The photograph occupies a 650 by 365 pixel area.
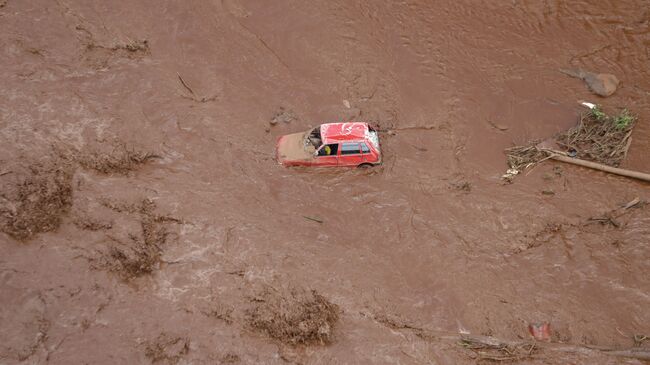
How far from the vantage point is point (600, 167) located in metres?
10.3

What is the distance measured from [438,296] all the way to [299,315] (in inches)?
101

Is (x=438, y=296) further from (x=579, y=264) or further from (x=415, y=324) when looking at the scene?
(x=579, y=264)

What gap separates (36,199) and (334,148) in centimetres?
580

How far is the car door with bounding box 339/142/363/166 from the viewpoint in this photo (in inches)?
386

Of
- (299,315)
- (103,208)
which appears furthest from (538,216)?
(103,208)

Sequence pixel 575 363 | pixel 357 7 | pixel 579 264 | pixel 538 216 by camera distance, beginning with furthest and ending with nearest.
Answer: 1. pixel 357 7
2. pixel 538 216
3. pixel 579 264
4. pixel 575 363

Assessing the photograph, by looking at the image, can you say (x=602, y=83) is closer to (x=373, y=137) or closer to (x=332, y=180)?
(x=373, y=137)

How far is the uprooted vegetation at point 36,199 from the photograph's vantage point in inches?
337

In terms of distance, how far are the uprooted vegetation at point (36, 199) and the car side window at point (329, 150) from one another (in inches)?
196

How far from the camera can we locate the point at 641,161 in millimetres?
10648

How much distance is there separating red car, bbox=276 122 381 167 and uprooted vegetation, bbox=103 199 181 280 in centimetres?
274

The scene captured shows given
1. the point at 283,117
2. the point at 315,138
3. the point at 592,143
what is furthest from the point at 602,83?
the point at 283,117

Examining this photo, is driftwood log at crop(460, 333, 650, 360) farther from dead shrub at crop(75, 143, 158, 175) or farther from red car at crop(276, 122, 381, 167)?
dead shrub at crop(75, 143, 158, 175)

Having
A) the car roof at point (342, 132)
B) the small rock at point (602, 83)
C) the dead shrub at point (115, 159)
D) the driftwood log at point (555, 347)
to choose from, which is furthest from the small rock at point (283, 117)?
the small rock at point (602, 83)
